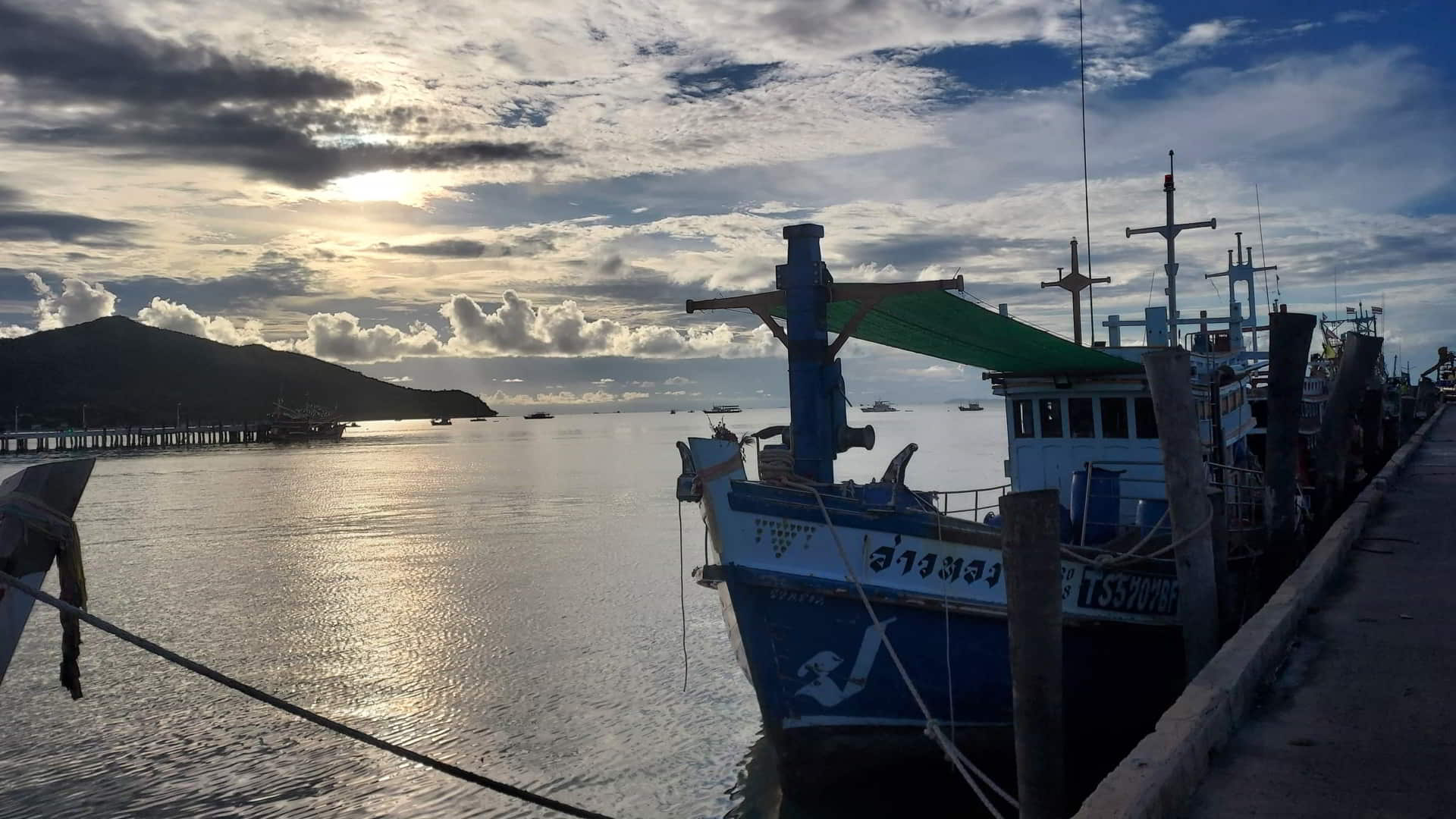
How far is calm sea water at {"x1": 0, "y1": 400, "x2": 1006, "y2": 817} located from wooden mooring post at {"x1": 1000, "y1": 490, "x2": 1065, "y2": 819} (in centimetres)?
350

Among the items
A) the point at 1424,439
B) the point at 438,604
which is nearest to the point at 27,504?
the point at 438,604

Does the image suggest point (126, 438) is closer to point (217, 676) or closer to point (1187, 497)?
point (1187, 497)

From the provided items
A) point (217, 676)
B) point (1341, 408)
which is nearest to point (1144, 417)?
point (1341, 408)

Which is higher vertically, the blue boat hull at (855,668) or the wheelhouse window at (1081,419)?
the wheelhouse window at (1081,419)

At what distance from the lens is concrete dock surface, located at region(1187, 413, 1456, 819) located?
5.54 metres

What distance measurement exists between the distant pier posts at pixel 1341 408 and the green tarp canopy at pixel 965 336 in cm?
1020

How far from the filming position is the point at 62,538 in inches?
217

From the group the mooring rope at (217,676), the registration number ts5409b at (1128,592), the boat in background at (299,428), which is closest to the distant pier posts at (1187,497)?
the registration number ts5409b at (1128,592)

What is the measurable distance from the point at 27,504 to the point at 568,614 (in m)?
17.8

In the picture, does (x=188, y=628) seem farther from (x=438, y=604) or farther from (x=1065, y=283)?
(x=1065, y=283)

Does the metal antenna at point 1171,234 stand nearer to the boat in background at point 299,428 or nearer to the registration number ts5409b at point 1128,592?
the registration number ts5409b at point 1128,592

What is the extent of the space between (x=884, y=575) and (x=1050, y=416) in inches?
220

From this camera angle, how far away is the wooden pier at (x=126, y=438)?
115938mm

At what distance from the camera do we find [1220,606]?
12859 mm
